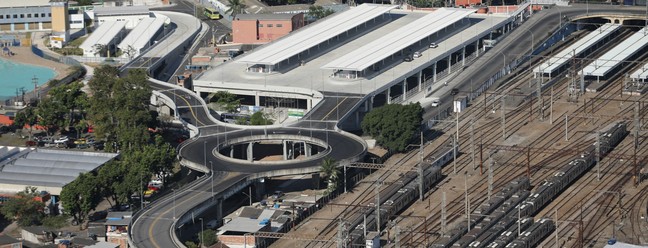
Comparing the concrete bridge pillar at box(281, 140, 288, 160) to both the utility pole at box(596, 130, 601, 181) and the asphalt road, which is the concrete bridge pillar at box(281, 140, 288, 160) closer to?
the asphalt road

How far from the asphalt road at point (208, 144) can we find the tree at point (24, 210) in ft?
19.2

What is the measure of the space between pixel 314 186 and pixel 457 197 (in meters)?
7.81

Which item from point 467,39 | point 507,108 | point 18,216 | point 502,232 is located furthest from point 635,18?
point 18,216

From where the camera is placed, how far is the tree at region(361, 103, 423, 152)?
7838cm

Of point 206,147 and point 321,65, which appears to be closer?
point 206,147

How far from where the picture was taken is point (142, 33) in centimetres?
10925

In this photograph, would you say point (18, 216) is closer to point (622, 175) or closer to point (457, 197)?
point (457, 197)

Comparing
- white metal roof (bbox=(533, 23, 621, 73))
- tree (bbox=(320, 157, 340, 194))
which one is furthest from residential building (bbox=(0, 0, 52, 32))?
tree (bbox=(320, 157, 340, 194))

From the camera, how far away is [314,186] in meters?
74.3

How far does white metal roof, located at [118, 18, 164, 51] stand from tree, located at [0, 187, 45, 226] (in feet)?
119

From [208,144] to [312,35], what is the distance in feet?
83.5

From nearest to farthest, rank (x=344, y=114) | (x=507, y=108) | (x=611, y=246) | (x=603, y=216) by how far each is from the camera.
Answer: (x=611, y=246) → (x=603, y=216) → (x=344, y=114) → (x=507, y=108)

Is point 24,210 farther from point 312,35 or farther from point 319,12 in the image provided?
point 319,12

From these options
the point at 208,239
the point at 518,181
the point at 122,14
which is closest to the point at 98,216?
the point at 208,239
